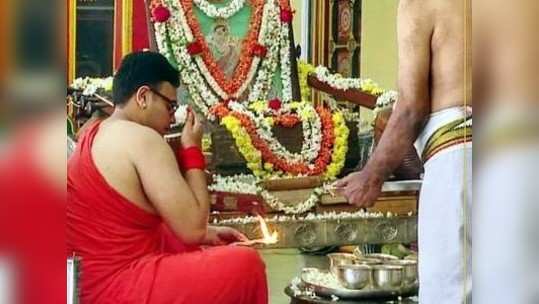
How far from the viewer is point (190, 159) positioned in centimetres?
152

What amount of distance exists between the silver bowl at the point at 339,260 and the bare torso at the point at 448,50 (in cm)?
36

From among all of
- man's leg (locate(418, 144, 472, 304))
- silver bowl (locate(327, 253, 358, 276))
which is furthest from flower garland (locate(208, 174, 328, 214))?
man's leg (locate(418, 144, 472, 304))

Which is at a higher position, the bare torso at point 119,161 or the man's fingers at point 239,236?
the bare torso at point 119,161

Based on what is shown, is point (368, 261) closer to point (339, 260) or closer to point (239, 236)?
point (339, 260)

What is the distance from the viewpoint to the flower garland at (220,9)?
1554 millimetres

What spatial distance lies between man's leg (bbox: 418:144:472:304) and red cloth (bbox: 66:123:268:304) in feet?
1.23

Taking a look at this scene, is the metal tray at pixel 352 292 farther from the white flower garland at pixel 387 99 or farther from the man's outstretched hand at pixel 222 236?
the white flower garland at pixel 387 99

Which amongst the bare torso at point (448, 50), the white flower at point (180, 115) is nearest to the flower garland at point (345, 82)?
the bare torso at point (448, 50)

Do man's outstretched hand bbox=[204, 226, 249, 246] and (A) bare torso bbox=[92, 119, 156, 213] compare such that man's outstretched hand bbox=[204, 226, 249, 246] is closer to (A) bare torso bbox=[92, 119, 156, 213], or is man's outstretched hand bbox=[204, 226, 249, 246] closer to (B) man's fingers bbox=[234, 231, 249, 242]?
(B) man's fingers bbox=[234, 231, 249, 242]

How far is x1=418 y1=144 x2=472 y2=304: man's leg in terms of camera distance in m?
1.72
